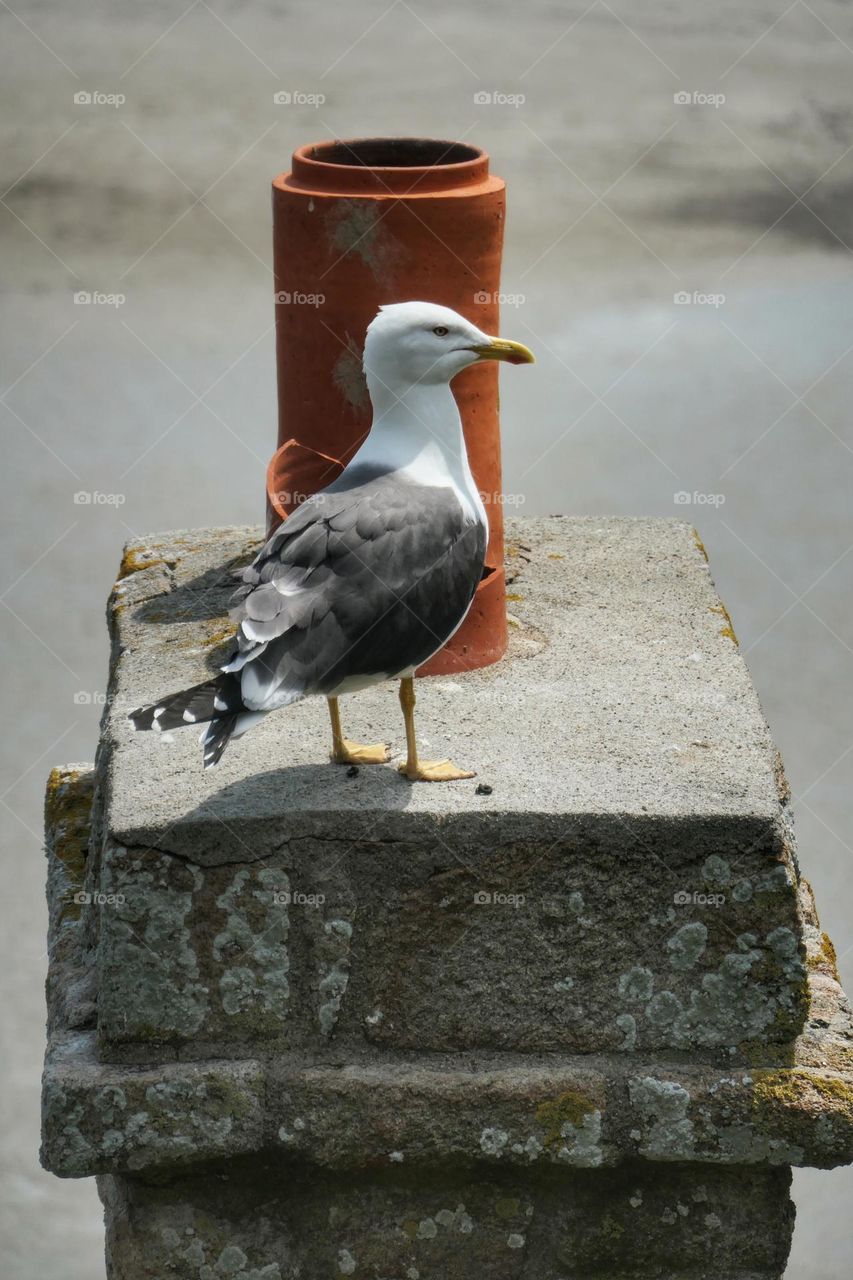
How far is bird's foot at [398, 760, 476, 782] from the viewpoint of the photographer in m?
3.93

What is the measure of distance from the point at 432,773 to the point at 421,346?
38.8 inches

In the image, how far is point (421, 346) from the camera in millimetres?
4074

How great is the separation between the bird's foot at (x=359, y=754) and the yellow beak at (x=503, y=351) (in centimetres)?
95

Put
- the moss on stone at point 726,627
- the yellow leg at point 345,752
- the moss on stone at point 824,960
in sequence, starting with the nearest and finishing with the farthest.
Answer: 1. the yellow leg at point 345,752
2. the moss on stone at point 824,960
3. the moss on stone at point 726,627

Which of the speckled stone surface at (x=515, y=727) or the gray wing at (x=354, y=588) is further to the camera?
the speckled stone surface at (x=515, y=727)

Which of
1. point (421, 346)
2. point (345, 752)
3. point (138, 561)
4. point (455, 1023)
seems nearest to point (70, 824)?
→ point (138, 561)

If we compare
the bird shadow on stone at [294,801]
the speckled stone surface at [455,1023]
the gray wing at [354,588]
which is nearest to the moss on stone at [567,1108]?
the speckled stone surface at [455,1023]

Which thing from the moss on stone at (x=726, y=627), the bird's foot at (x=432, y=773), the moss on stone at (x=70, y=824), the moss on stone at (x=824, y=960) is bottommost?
the moss on stone at (x=70, y=824)

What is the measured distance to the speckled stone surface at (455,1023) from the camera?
12.4 feet

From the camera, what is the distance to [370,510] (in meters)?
3.93

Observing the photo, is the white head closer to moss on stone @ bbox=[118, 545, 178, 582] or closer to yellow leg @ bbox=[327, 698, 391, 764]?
yellow leg @ bbox=[327, 698, 391, 764]

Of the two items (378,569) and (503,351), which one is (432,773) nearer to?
(378,569)

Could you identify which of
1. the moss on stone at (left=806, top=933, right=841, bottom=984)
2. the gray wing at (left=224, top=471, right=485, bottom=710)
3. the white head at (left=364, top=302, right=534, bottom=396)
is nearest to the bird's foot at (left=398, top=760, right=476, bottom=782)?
the gray wing at (left=224, top=471, right=485, bottom=710)

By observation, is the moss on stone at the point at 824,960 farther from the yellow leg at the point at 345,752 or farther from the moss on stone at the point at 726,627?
the yellow leg at the point at 345,752
